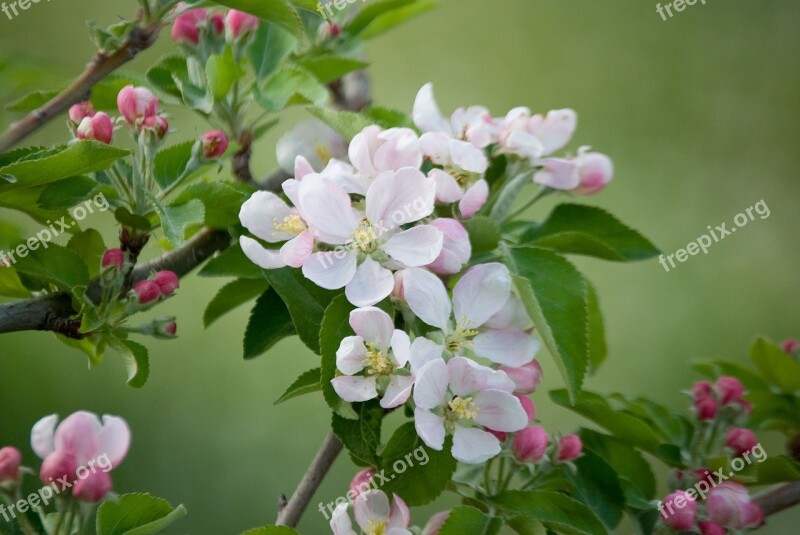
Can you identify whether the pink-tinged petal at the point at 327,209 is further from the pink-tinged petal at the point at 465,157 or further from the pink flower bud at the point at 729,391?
the pink flower bud at the point at 729,391

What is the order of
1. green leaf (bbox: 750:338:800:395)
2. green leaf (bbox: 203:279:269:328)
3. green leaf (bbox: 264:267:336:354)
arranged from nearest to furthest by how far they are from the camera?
green leaf (bbox: 264:267:336:354)
green leaf (bbox: 203:279:269:328)
green leaf (bbox: 750:338:800:395)

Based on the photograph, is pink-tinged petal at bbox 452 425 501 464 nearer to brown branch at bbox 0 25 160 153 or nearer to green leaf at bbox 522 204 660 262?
green leaf at bbox 522 204 660 262

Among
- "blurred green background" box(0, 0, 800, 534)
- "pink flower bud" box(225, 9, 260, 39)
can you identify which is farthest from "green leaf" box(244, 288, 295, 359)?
"blurred green background" box(0, 0, 800, 534)

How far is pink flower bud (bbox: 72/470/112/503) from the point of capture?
0.50m

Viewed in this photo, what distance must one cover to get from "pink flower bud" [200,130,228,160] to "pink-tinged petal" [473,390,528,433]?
271 millimetres

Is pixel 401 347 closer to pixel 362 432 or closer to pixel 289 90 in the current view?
pixel 362 432

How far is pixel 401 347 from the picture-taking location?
54 centimetres

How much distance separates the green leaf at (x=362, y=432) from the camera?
588 mm

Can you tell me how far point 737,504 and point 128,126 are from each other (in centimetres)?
53

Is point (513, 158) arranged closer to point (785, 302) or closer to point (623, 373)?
point (623, 373)

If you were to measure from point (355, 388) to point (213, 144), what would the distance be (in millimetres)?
230

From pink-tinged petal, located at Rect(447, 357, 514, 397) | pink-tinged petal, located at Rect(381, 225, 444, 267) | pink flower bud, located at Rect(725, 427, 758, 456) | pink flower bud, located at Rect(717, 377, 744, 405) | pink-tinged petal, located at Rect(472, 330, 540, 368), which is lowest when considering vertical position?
pink flower bud, located at Rect(725, 427, 758, 456)

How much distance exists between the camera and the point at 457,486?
26.4 inches

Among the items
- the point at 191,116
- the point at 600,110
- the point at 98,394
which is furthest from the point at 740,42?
the point at 98,394
